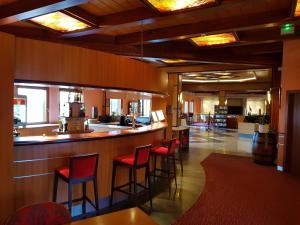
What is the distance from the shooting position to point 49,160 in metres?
3.20

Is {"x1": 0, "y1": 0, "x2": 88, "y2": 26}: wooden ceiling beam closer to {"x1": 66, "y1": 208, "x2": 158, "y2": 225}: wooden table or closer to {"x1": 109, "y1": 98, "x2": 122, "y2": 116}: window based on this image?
{"x1": 66, "y1": 208, "x2": 158, "y2": 225}: wooden table

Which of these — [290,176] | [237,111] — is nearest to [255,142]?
[290,176]

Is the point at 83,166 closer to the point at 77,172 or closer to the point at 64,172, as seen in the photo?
the point at 77,172

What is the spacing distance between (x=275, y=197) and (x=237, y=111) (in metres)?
19.9

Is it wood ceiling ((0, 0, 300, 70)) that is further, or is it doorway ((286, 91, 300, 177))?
doorway ((286, 91, 300, 177))

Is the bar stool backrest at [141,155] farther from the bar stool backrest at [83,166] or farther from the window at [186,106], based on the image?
the window at [186,106]

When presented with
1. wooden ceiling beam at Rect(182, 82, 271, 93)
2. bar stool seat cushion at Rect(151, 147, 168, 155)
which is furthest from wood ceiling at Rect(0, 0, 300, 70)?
wooden ceiling beam at Rect(182, 82, 271, 93)

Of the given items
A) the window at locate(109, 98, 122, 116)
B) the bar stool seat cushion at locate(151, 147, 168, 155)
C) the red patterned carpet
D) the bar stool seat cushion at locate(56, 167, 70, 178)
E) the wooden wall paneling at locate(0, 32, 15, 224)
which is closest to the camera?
the wooden wall paneling at locate(0, 32, 15, 224)

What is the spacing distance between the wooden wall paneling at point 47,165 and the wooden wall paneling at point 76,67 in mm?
1086

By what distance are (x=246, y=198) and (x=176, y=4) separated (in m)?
3.38

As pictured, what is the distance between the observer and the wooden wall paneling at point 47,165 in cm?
299

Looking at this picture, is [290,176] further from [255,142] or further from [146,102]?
[146,102]

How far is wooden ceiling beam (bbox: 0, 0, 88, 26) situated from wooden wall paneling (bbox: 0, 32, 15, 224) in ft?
1.91

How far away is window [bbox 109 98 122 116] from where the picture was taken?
415 inches
